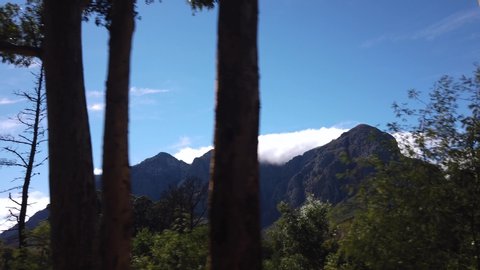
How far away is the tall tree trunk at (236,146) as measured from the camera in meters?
3.86

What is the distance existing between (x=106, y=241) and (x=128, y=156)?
39.4 inches

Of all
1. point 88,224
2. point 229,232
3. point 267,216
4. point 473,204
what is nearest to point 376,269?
point 473,204

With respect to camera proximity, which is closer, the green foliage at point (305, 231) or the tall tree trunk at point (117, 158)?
the tall tree trunk at point (117, 158)

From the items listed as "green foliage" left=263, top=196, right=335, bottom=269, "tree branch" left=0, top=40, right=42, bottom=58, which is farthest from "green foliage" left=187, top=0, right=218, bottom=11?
"green foliage" left=263, top=196, right=335, bottom=269

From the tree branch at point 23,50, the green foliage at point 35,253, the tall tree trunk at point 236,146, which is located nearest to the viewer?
the tall tree trunk at point 236,146

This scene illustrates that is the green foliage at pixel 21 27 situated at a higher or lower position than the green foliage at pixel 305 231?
higher

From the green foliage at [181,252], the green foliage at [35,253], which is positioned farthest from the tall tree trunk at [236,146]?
the green foliage at [35,253]

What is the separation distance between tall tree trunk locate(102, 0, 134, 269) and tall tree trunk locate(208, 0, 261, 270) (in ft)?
6.35

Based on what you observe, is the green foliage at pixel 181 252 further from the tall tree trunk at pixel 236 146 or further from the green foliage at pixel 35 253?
the tall tree trunk at pixel 236 146

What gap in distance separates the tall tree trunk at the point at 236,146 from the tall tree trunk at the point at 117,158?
1.93 metres

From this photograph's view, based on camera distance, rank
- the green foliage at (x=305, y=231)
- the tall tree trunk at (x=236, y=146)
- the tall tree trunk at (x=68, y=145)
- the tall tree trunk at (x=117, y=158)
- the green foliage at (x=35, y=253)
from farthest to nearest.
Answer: the green foliage at (x=305, y=231) → the green foliage at (x=35, y=253) → the tall tree trunk at (x=68, y=145) → the tall tree trunk at (x=117, y=158) → the tall tree trunk at (x=236, y=146)

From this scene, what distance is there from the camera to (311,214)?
113 feet

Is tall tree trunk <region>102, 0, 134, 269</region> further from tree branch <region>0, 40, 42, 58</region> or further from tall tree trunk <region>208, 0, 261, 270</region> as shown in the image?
tree branch <region>0, 40, 42, 58</region>

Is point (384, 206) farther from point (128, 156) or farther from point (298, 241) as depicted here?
point (298, 241)
